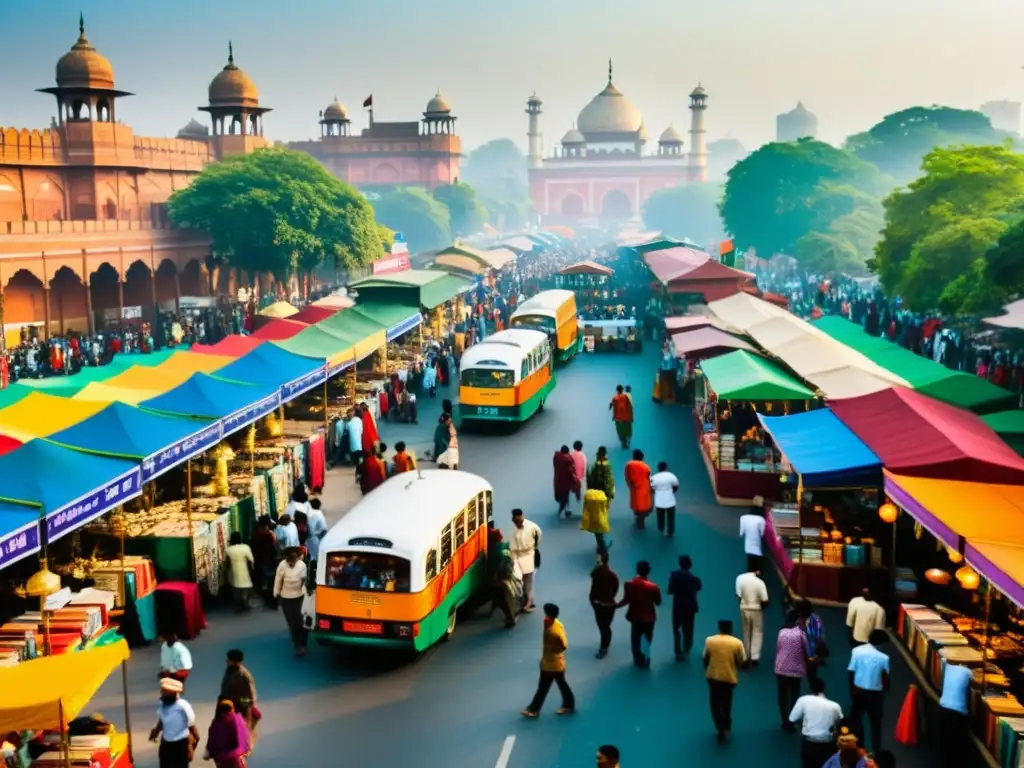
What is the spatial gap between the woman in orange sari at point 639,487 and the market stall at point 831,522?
173 centimetres

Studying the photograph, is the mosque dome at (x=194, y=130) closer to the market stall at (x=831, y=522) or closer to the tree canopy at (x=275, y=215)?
the tree canopy at (x=275, y=215)

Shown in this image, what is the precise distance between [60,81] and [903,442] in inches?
1660

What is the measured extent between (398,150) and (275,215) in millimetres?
56993

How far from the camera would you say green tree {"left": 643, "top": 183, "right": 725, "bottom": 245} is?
11832cm

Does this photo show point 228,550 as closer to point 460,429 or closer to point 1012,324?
point 460,429

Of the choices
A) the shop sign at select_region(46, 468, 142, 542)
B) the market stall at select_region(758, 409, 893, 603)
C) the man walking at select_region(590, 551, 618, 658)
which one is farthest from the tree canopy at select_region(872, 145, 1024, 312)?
the shop sign at select_region(46, 468, 142, 542)

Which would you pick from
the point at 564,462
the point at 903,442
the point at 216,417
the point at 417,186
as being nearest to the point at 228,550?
the point at 216,417

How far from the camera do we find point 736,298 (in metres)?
28.7

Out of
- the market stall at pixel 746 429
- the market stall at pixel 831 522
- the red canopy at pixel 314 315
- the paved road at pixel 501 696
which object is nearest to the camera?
the paved road at pixel 501 696

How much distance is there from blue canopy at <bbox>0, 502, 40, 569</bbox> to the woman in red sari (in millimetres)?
7850

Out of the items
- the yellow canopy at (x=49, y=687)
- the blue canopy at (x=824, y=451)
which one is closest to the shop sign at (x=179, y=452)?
the yellow canopy at (x=49, y=687)

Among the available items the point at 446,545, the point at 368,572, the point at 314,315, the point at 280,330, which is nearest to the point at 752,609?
the point at 446,545

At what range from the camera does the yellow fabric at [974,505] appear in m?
9.77

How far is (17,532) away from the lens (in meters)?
9.29
